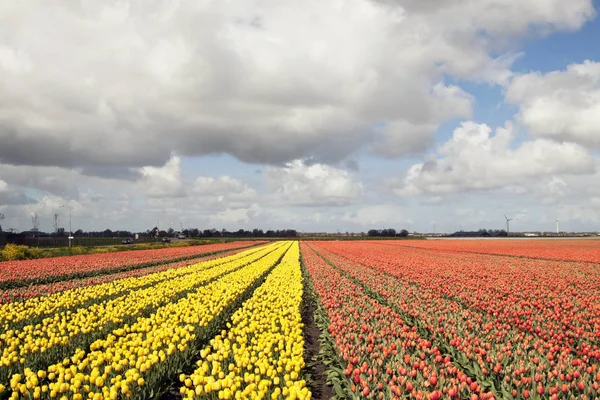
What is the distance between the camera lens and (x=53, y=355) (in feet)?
29.5

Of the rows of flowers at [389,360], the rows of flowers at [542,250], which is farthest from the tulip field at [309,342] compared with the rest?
the rows of flowers at [542,250]

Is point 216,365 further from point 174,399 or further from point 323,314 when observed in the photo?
point 323,314

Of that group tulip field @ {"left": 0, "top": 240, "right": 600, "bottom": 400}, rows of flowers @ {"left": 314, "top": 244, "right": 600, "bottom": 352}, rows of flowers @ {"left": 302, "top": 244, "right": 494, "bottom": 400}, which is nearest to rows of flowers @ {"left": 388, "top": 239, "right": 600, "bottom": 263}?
rows of flowers @ {"left": 314, "top": 244, "right": 600, "bottom": 352}

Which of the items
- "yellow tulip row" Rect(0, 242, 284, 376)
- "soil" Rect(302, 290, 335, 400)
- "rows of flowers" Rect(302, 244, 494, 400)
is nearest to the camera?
"rows of flowers" Rect(302, 244, 494, 400)

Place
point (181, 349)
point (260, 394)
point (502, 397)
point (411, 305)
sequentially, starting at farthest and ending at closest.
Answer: point (411, 305), point (181, 349), point (502, 397), point (260, 394)

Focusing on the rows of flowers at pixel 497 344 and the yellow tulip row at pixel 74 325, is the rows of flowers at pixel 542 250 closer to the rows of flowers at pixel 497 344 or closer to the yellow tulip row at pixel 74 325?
the rows of flowers at pixel 497 344

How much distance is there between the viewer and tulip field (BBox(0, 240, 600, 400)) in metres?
6.41

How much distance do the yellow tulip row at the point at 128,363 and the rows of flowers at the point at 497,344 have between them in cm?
531

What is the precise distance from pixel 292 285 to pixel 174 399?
30.0 feet

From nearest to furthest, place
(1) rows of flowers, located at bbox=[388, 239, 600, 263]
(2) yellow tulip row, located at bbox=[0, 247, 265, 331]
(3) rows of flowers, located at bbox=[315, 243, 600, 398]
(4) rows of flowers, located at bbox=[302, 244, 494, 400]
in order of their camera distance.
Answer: (4) rows of flowers, located at bbox=[302, 244, 494, 400] < (3) rows of flowers, located at bbox=[315, 243, 600, 398] < (2) yellow tulip row, located at bbox=[0, 247, 265, 331] < (1) rows of flowers, located at bbox=[388, 239, 600, 263]

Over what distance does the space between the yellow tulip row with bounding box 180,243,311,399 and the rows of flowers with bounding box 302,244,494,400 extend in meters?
0.89

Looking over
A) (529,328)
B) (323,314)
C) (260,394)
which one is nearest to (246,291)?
(323,314)

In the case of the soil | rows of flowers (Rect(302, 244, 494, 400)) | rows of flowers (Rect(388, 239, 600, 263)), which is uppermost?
rows of flowers (Rect(302, 244, 494, 400))

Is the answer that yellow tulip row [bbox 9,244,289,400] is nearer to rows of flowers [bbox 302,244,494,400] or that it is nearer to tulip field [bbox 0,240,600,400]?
tulip field [bbox 0,240,600,400]
